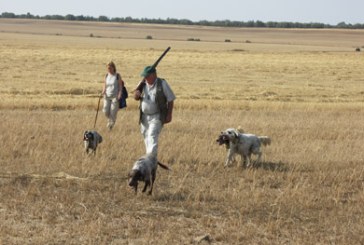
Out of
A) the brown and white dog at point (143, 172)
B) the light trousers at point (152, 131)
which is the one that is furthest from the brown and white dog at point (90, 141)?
the brown and white dog at point (143, 172)

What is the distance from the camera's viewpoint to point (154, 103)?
10531mm

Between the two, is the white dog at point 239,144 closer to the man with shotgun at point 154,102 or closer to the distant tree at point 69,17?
the man with shotgun at point 154,102

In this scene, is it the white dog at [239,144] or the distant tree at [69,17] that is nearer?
the white dog at [239,144]

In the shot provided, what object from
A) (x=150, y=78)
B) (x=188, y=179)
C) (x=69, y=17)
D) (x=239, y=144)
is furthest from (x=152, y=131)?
(x=69, y=17)

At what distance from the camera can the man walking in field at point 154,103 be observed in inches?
411

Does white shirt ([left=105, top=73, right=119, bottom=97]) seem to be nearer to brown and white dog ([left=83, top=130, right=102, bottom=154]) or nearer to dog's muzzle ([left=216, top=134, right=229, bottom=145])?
brown and white dog ([left=83, top=130, right=102, bottom=154])

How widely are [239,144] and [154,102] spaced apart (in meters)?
2.23

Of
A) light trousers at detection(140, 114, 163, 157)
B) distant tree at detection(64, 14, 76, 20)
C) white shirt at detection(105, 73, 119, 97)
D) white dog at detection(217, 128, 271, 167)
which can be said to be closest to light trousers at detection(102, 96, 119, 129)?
white shirt at detection(105, 73, 119, 97)

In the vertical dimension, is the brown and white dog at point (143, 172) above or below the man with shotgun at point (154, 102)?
below

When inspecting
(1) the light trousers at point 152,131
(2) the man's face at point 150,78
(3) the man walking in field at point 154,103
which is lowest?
(1) the light trousers at point 152,131

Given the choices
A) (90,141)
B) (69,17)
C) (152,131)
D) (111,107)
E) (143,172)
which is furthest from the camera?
(69,17)

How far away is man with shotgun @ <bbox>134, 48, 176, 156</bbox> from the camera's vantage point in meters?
10.4

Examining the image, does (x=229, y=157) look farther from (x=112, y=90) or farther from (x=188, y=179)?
(x=112, y=90)

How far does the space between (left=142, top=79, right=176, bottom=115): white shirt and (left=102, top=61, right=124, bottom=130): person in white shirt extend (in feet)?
15.2
